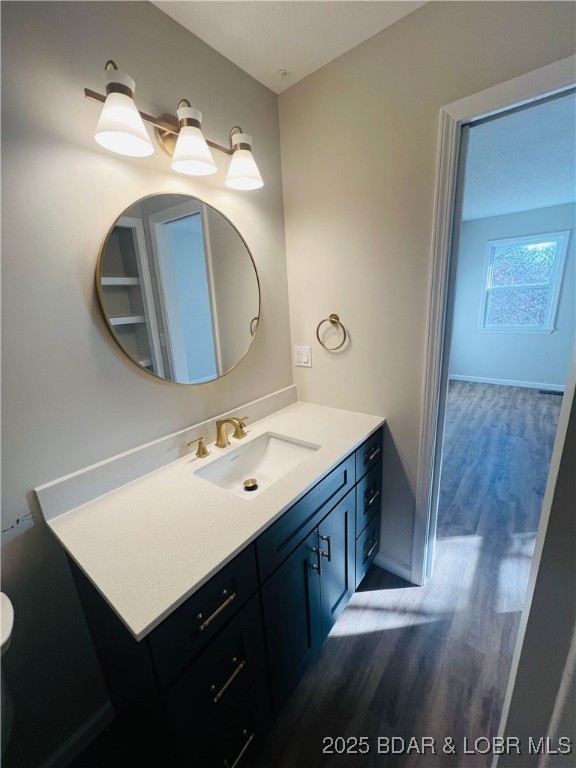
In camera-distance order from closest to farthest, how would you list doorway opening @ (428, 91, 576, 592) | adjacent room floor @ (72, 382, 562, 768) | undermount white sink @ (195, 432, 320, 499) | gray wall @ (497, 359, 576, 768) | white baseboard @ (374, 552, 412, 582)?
A: gray wall @ (497, 359, 576, 768), adjacent room floor @ (72, 382, 562, 768), undermount white sink @ (195, 432, 320, 499), white baseboard @ (374, 552, 412, 582), doorway opening @ (428, 91, 576, 592)

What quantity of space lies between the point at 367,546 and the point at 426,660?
478 mm

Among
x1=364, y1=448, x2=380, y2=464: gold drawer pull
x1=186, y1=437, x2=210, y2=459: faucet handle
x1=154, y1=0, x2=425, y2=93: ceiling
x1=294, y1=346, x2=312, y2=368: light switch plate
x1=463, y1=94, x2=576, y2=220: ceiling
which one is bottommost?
x1=364, y1=448, x2=380, y2=464: gold drawer pull

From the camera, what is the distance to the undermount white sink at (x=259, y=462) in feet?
4.19

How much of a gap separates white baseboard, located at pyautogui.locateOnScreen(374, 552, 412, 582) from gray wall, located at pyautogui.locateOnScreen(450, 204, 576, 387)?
338 cm

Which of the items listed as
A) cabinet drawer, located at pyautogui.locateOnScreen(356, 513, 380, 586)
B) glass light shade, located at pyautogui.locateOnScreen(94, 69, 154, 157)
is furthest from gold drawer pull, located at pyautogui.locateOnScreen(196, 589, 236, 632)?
glass light shade, located at pyautogui.locateOnScreen(94, 69, 154, 157)

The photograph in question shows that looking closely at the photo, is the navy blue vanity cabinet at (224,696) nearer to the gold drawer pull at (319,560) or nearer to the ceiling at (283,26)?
the gold drawer pull at (319,560)

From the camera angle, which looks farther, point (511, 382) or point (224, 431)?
point (511, 382)

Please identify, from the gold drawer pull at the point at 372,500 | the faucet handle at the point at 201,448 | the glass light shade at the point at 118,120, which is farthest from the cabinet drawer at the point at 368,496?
the glass light shade at the point at 118,120

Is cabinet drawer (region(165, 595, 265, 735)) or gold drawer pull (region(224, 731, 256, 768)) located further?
gold drawer pull (region(224, 731, 256, 768))

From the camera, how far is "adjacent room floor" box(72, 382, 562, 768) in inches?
42.3

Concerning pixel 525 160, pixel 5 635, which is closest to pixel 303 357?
pixel 5 635

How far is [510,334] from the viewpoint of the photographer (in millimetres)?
4738

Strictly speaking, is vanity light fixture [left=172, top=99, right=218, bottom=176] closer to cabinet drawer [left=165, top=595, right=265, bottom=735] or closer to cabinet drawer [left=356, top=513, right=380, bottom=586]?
cabinet drawer [left=165, top=595, right=265, bottom=735]

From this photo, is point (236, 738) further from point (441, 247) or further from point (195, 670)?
point (441, 247)
